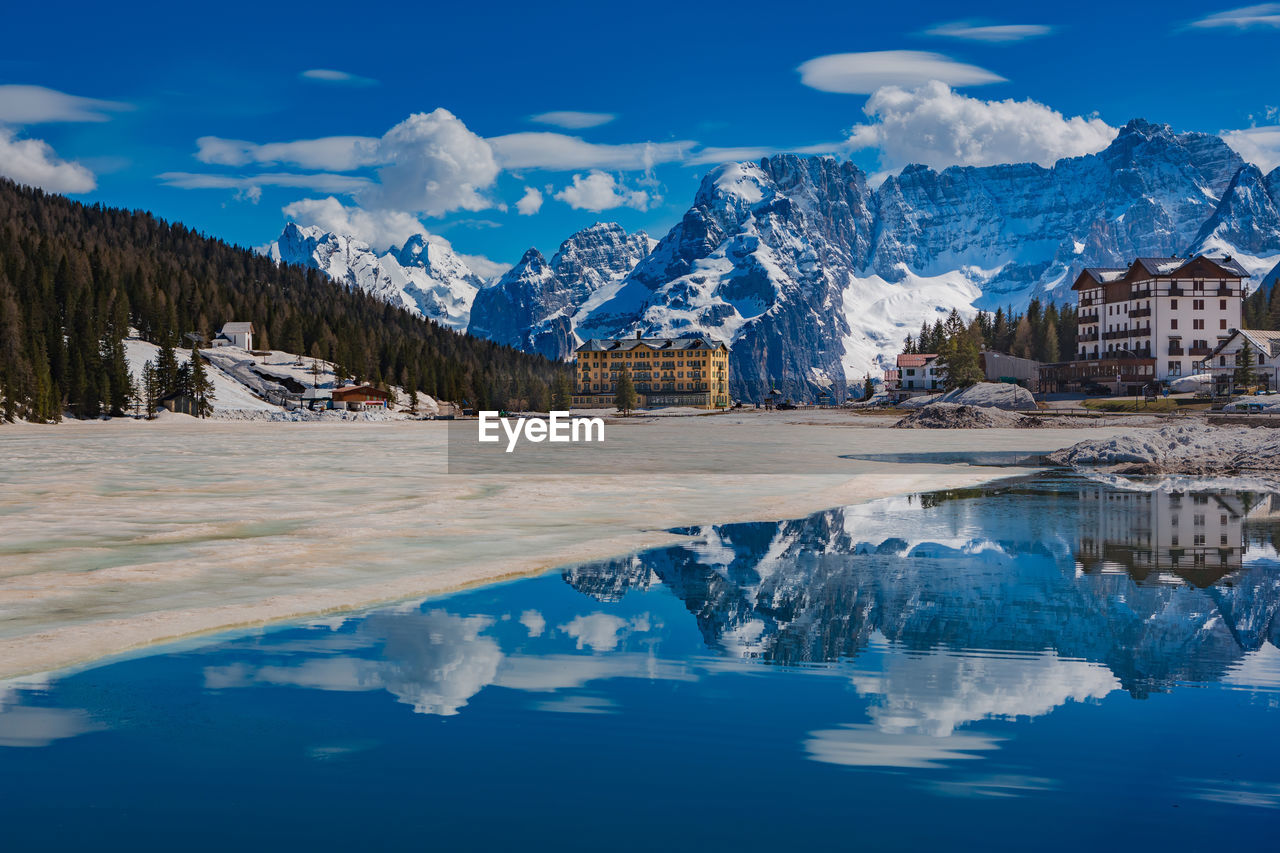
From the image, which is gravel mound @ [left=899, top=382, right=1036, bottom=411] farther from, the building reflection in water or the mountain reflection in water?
the mountain reflection in water

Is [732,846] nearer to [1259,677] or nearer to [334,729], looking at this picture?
[334,729]

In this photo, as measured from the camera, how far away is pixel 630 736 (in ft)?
32.8

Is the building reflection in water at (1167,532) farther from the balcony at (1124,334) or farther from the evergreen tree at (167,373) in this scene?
the evergreen tree at (167,373)

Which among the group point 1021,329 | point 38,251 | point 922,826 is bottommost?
point 922,826

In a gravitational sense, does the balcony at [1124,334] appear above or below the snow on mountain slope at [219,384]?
above

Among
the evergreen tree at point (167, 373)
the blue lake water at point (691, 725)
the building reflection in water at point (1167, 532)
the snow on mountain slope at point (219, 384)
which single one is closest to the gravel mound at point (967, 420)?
the building reflection in water at point (1167, 532)

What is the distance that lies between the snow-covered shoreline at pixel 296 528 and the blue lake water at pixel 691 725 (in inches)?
Answer: 76.5

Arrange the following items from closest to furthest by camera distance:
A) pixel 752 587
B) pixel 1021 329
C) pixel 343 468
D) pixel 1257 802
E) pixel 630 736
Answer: pixel 1257 802, pixel 630 736, pixel 752 587, pixel 343 468, pixel 1021 329

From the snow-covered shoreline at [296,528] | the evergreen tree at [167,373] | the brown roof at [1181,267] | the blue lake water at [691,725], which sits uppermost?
the brown roof at [1181,267]

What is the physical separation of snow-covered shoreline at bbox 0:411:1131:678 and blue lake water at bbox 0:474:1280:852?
1.94 m

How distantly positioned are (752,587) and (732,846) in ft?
34.2

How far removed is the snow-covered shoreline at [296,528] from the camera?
50.7 ft

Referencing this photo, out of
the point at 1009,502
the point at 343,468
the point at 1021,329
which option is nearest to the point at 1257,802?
the point at 1009,502

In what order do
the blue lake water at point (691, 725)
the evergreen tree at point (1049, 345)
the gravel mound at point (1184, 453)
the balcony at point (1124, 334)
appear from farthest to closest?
1. the evergreen tree at point (1049, 345)
2. the balcony at point (1124, 334)
3. the gravel mound at point (1184, 453)
4. the blue lake water at point (691, 725)
